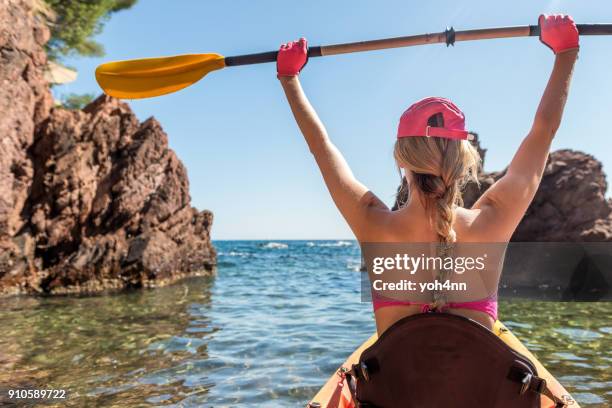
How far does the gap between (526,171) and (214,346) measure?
20.5ft

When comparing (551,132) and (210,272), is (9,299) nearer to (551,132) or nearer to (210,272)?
(210,272)

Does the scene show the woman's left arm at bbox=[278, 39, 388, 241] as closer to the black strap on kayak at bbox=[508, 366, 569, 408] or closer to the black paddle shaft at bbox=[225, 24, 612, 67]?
the black strap on kayak at bbox=[508, 366, 569, 408]

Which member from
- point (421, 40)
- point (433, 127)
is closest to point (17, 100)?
point (421, 40)

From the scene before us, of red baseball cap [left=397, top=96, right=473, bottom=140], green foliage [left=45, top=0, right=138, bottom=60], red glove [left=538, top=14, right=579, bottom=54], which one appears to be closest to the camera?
red baseball cap [left=397, top=96, right=473, bottom=140]

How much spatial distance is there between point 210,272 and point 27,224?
8678 millimetres

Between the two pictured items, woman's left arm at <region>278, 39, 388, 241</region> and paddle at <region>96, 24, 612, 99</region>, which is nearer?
woman's left arm at <region>278, 39, 388, 241</region>

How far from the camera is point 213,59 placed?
4.01 metres

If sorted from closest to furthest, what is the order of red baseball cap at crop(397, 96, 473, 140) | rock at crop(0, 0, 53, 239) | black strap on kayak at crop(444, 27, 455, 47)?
red baseball cap at crop(397, 96, 473, 140)
black strap on kayak at crop(444, 27, 455, 47)
rock at crop(0, 0, 53, 239)

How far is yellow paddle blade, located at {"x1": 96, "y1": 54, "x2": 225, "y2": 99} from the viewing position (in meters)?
4.11

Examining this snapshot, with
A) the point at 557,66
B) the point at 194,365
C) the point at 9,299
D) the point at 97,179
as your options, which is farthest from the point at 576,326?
the point at 97,179

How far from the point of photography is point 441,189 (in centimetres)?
184

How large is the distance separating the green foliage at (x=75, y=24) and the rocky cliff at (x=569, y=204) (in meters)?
19.2

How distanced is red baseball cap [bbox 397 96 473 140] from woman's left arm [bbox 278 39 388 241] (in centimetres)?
27

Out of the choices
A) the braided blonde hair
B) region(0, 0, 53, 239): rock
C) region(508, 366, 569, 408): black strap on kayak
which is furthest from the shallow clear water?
region(0, 0, 53, 239): rock
